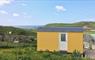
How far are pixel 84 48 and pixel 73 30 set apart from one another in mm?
1267

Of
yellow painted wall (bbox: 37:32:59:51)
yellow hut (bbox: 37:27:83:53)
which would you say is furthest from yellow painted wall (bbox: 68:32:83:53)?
yellow painted wall (bbox: 37:32:59:51)

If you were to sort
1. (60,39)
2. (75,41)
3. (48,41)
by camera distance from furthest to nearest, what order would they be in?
(48,41) → (60,39) → (75,41)

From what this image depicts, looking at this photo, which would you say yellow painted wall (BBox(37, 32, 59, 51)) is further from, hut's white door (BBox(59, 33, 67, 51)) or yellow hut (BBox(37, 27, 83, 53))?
hut's white door (BBox(59, 33, 67, 51))

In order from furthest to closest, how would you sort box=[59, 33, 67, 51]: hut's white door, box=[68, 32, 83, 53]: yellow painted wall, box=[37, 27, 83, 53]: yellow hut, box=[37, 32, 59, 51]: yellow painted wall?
box=[37, 32, 59, 51]: yellow painted wall < box=[59, 33, 67, 51]: hut's white door < box=[37, 27, 83, 53]: yellow hut < box=[68, 32, 83, 53]: yellow painted wall

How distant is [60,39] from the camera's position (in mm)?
16391

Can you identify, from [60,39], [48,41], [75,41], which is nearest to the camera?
[75,41]

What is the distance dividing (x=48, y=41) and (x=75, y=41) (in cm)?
166

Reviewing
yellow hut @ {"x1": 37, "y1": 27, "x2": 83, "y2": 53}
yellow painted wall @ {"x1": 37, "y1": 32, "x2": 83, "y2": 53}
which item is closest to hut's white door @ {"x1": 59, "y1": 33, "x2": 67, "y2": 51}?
yellow hut @ {"x1": 37, "y1": 27, "x2": 83, "y2": 53}

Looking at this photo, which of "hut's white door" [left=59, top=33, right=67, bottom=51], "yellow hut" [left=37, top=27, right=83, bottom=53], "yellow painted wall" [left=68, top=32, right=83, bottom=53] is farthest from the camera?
"hut's white door" [left=59, top=33, right=67, bottom=51]

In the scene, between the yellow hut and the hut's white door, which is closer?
the yellow hut

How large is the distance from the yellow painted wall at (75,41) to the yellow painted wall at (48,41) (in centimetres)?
78

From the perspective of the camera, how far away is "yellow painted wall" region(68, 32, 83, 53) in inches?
630

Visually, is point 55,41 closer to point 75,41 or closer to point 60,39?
point 60,39

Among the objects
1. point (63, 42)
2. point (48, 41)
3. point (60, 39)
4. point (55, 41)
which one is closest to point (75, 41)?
point (63, 42)
